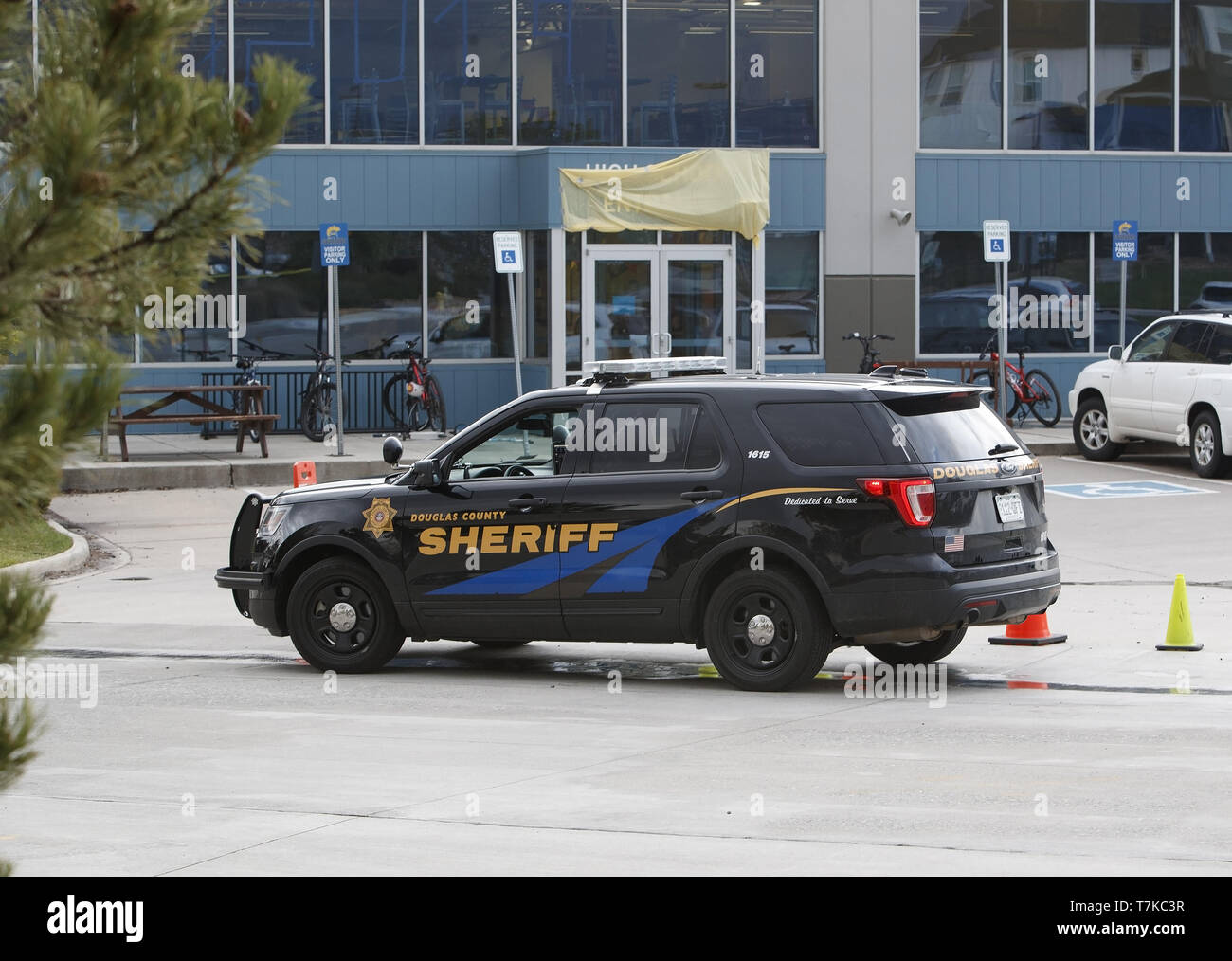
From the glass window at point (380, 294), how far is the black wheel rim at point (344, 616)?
56.2ft

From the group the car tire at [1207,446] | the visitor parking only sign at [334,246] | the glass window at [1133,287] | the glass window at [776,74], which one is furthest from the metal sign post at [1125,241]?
the visitor parking only sign at [334,246]

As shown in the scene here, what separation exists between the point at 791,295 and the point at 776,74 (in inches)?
140

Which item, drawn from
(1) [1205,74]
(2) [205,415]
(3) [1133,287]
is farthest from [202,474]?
(1) [1205,74]

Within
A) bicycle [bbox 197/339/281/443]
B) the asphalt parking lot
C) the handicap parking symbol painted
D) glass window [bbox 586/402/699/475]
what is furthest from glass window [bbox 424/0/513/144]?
glass window [bbox 586/402/699/475]

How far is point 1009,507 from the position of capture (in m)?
10.0

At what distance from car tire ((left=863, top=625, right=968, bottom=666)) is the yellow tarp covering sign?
54.8 ft

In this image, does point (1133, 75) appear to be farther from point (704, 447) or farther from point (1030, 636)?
point (704, 447)

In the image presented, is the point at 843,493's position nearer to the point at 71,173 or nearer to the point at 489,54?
the point at 71,173

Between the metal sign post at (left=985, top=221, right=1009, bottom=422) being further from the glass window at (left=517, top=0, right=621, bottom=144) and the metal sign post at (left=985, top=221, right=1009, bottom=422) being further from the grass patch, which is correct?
the grass patch

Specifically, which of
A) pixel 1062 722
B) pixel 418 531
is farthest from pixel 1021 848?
pixel 418 531

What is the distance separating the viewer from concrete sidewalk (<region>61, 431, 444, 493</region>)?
73.1 ft

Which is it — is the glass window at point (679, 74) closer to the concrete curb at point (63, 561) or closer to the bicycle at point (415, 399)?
the bicycle at point (415, 399)

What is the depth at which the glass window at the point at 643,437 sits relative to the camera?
10.3m

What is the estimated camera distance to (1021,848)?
654 cm
